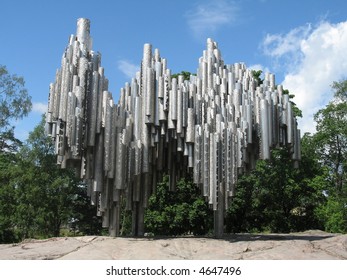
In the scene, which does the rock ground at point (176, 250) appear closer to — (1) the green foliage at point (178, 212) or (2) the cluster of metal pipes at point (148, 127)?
(2) the cluster of metal pipes at point (148, 127)

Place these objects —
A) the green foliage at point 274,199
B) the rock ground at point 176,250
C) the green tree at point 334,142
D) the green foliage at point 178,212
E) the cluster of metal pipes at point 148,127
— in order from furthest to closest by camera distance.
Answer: the green tree at point 334,142, the green foliage at point 274,199, the green foliage at point 178,212, the cluster of metal pipes at point 148,127, the rock ground at point 176,250

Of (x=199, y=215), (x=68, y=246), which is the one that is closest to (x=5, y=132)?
(x=199, y=215)

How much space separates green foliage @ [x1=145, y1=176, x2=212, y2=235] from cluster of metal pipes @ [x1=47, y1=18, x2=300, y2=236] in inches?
464

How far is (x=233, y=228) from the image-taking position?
102ft

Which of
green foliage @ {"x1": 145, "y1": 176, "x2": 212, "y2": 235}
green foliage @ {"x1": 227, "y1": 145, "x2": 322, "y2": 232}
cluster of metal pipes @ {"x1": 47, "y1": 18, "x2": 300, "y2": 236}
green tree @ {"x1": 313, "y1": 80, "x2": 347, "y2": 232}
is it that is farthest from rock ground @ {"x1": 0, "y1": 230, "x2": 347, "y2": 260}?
green tree @ {"x1": 313, "y1": 80, "x2": 347, "y2": 232}

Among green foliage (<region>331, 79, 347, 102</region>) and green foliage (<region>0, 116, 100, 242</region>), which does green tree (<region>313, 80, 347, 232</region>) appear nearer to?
green foliage (<region>331, 79, 347, 102</region>)

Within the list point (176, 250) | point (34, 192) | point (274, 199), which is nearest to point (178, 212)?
point (274, 199)

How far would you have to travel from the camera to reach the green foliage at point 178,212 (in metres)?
27.9

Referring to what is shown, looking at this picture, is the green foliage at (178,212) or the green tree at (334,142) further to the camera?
the green tree at (334,142)

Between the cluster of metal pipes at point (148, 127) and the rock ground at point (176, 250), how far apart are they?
1.62 meters

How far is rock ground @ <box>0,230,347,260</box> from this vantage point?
11.8 m

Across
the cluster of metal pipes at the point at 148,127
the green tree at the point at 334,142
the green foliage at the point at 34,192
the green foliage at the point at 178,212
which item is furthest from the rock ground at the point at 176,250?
the green tree at the point at 334,142
